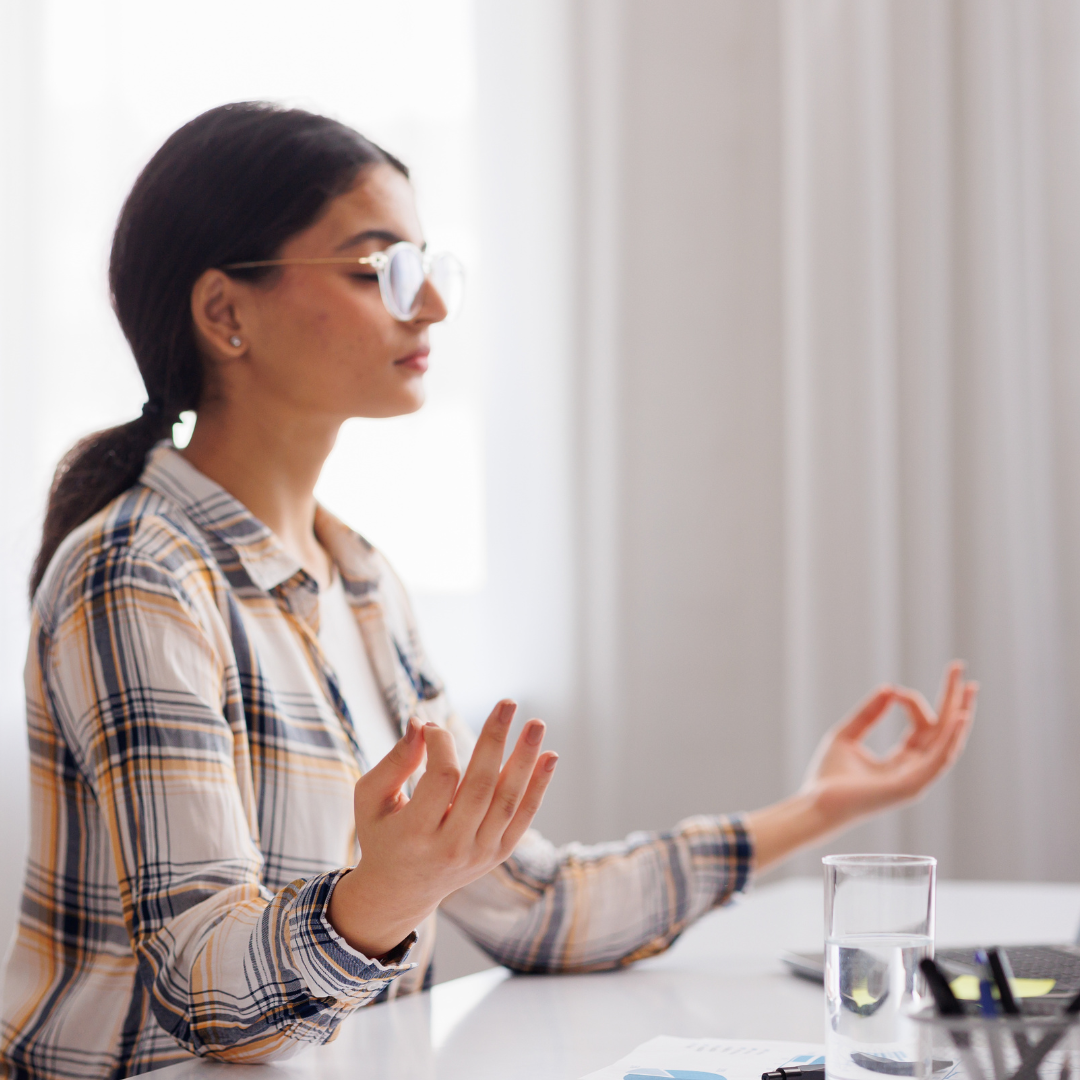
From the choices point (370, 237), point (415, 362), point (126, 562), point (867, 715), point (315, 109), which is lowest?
point (867, 715)

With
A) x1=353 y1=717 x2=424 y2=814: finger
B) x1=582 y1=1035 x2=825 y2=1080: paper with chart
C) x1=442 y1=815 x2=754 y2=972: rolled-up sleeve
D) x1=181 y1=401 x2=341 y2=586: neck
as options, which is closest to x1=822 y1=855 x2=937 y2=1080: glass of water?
x1=582 y1=1035 x2=825 y2=1080: paper with chart

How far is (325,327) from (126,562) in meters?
0.31

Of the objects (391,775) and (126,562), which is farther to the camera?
(126,562)

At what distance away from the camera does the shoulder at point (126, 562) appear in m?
0.90

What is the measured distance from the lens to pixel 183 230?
3.62 ft

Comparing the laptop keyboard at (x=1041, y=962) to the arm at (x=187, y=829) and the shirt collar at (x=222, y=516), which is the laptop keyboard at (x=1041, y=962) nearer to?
the arm at (x=187, y=829)

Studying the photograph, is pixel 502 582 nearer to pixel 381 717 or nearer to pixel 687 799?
pixel 687 799

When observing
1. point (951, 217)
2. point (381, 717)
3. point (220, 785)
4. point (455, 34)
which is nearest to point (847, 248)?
point (951, 217)

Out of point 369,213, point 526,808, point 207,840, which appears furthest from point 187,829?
point 369,213

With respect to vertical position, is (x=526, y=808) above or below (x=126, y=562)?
below

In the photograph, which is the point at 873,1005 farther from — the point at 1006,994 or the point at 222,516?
the point at 222,516

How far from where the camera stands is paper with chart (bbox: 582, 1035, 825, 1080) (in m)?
0.75

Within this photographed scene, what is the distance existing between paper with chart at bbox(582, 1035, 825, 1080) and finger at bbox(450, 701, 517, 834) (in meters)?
0.18

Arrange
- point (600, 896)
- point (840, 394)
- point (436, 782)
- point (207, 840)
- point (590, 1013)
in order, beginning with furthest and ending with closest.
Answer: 1. point (840, 394)
2. point (600, 896)
3. point (590, 1013)
4. point (207, 840)
5. point (436, 782)
